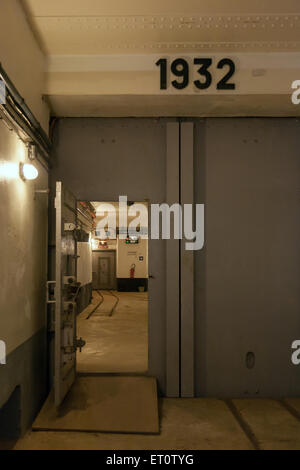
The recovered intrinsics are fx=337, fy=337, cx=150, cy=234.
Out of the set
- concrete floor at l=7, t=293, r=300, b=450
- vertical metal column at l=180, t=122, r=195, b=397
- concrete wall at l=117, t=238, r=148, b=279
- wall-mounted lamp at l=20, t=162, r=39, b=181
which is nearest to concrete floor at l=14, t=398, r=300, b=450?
concrete floor at l=7, t=293, r=300, b=450

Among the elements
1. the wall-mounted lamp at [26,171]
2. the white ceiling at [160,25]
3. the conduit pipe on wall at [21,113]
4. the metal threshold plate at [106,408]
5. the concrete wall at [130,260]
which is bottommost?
the metal threshold plate at [106,408]

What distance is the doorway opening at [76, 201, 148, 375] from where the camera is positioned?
495cm

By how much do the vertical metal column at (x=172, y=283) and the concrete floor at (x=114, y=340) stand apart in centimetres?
41

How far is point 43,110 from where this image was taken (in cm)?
392

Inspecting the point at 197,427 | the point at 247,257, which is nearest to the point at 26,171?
the point at 247,257

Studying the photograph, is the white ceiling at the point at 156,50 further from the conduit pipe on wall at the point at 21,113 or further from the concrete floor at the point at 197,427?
the concrete floor at the point at 197,427

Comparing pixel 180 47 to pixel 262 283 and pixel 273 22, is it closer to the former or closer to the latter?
pixel 273 22

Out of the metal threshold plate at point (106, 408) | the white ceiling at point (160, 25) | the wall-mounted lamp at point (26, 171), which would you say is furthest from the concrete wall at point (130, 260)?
the wall-mounted lamp at point (26, 171)

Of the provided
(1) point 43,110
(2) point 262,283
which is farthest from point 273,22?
(2) point 262,283

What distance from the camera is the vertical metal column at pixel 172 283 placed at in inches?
162

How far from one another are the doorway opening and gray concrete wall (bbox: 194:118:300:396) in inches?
44.6

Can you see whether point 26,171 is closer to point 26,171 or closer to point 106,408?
point 26,171

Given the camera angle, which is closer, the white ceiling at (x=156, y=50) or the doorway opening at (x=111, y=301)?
the white ceiling at (x=156, y=50)

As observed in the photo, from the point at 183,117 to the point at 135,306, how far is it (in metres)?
8.28
